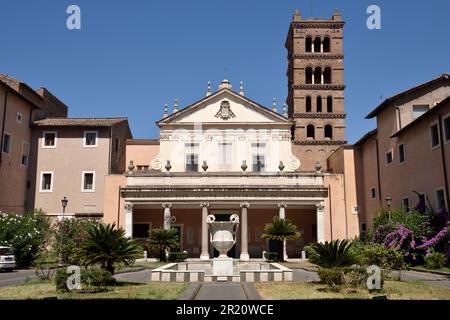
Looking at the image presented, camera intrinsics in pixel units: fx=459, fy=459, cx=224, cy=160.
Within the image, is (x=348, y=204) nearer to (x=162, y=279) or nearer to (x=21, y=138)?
(x=162, y=279)

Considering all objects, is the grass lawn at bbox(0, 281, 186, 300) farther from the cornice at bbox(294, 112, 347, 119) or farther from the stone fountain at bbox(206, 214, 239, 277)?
the cornice at bbox(294, 112, 347, 119)

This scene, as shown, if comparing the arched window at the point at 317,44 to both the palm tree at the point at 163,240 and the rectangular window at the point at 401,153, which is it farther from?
the palm tree at the point at 163,240

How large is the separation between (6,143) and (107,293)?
2518 cm

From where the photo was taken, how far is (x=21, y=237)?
26.5 meters

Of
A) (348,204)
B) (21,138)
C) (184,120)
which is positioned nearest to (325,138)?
(348,204)

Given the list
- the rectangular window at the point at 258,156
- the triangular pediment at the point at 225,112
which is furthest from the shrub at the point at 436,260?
the triangular pediment at the point at 225,112

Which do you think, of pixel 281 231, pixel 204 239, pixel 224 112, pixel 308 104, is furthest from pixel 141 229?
pixel 308 104

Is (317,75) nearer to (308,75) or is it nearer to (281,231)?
(308,75)

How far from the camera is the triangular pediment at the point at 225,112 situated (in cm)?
3888

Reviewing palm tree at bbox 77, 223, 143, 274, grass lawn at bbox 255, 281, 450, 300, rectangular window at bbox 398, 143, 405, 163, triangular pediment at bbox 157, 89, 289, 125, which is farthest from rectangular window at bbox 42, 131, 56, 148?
grass lawn at bbox 255, 281, 450, 300

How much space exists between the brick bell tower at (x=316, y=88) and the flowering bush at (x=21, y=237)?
26.3 m

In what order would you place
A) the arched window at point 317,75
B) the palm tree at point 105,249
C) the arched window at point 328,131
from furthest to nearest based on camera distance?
the arched window at point 317,75 → the arched window at point 328,131 → the palm tree at point 105,249

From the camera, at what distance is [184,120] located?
128 ft
